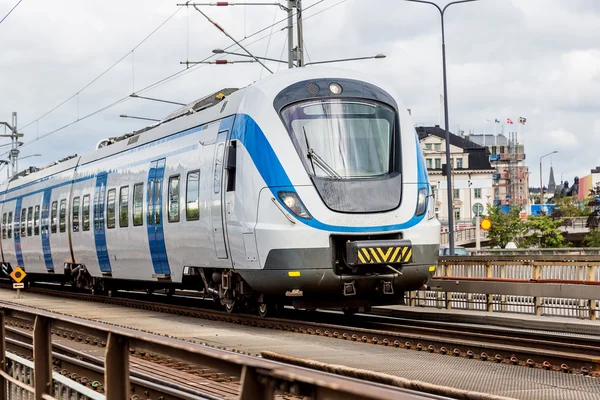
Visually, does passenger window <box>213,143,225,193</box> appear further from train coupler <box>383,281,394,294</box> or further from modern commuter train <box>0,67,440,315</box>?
train coupler <box>383,281,394,294</box>

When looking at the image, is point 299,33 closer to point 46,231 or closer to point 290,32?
point 290,32

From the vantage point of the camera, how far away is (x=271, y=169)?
45.5 ft

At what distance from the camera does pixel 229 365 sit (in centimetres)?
383

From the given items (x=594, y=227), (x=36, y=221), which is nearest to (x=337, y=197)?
(x=36, y=221)

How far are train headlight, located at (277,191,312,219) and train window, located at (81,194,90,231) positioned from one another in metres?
10.4

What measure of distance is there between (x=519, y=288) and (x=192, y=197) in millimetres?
6124

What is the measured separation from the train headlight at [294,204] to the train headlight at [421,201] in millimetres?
1797

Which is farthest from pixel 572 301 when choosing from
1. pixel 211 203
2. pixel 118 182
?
pixel 118 182

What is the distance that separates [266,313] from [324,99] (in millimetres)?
3638

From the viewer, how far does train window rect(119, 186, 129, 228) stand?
19.9 metres

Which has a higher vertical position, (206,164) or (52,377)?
(206,164)

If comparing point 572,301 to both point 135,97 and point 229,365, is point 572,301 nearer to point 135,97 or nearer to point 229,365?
point 229,365

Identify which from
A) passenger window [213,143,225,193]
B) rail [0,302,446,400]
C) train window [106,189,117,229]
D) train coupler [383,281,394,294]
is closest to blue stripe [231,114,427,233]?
passenger window [213,143,225,193]

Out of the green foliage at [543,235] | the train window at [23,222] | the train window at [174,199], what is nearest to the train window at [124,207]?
the train window at [174,199]
